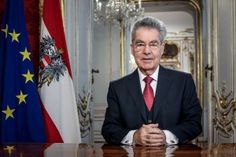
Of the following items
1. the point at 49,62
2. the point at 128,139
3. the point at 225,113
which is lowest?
the point at 225,113

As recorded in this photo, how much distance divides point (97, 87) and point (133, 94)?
5.98m

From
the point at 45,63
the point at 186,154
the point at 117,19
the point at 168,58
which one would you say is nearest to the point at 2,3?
the point at 45,63

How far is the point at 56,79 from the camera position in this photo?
→ 3.13m

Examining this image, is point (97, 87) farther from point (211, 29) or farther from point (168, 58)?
point (168, 58)

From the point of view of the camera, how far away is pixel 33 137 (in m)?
2.88

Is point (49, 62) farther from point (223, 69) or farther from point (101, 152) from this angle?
point (223, 69)

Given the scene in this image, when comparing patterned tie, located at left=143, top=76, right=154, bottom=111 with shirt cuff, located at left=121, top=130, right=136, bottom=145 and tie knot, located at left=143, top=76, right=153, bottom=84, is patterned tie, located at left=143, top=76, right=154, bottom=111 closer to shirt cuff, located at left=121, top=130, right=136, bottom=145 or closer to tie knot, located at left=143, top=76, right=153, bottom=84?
tie knot, located at left=143, top=76, right=153, bottom=84

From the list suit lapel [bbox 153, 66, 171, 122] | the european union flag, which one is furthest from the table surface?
the european union flag

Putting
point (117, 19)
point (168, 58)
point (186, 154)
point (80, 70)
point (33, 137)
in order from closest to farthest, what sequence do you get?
1. point (186, 154)
2. point (33, 137)
3. point (80, 70)
4. point (117, 19)
5. point (168, 58)

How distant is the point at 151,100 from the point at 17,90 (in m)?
1.28

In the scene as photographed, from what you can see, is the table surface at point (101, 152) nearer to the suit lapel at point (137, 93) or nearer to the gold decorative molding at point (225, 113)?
the suit lapel at point (137, 93)

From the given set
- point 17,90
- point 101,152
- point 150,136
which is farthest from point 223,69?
point 101,152

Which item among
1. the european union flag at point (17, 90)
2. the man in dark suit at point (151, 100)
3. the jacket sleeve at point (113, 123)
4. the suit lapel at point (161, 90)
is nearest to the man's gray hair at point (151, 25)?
the man in dark suit at point (151, 100)

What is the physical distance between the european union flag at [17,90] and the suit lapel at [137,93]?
106 cm
